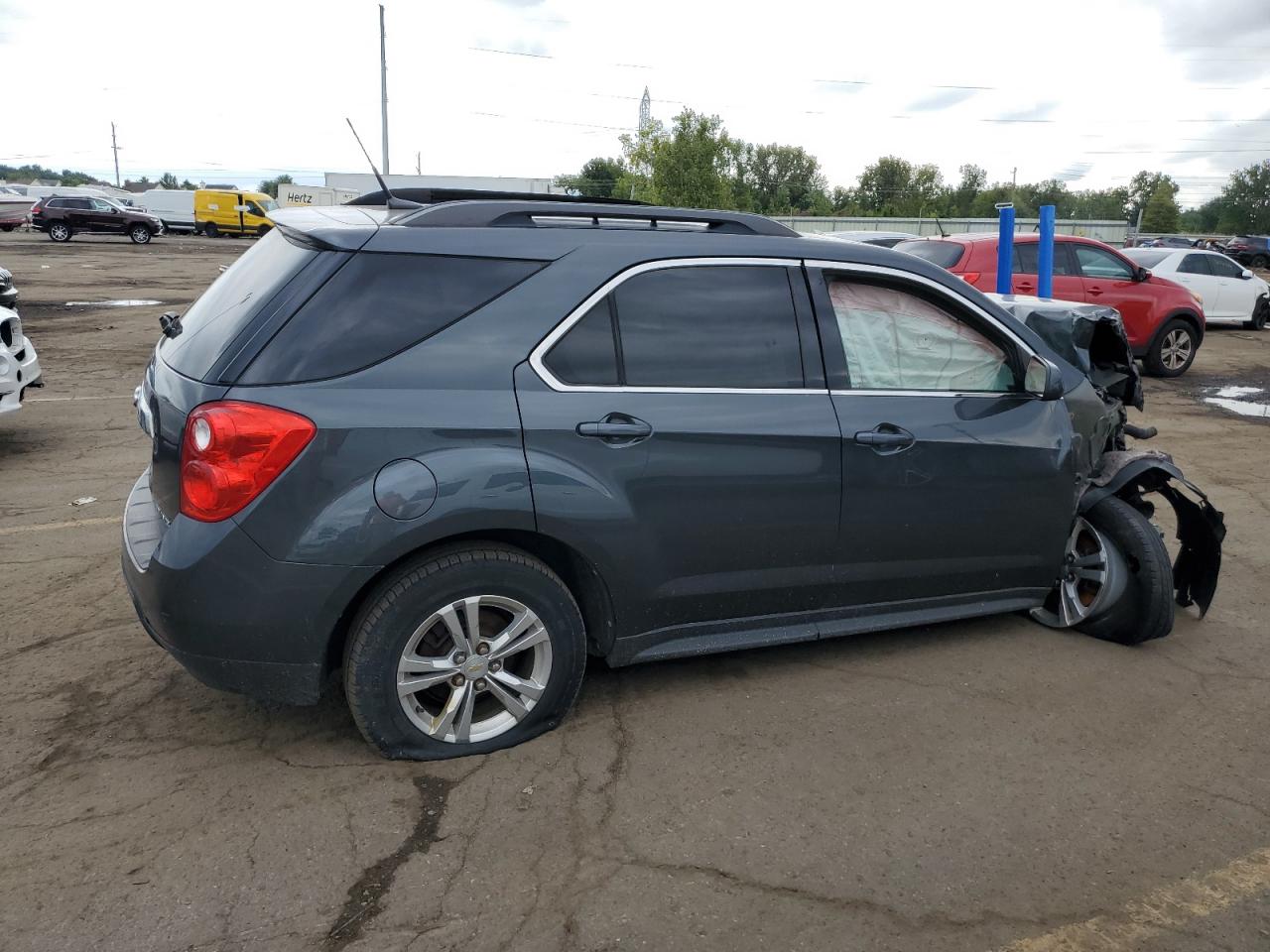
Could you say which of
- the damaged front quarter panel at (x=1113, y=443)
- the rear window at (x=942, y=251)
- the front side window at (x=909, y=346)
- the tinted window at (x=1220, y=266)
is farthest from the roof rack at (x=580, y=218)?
the tinted window at (x=1220, y=266)

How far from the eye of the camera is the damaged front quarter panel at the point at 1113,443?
4.63 meters

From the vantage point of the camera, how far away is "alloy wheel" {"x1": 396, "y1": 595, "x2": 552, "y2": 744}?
337 cm

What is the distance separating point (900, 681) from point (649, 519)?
4.43 ft

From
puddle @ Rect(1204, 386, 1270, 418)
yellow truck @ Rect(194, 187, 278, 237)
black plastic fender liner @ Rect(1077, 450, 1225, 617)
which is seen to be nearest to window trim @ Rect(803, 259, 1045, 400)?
black plastic fender liner @ Rect(1077, 450, 1225, 617)

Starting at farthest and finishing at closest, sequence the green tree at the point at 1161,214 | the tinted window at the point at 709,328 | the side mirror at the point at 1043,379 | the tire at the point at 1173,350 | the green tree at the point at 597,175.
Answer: the green tree at the point at 1161,214
the green tree at the point at 597,175
the tire at the point at 1173,350
the side mirror at the point at 1043,379
the tinted window at the point at 709,328

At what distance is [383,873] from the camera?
115 inches

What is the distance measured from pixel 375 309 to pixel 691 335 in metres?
1.09

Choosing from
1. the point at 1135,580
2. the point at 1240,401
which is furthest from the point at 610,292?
the point at 1240,401

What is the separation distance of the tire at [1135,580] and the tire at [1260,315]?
57.5ft

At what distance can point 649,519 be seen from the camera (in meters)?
3.60

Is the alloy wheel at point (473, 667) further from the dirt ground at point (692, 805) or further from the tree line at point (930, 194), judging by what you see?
the tree line at point (930, 194)

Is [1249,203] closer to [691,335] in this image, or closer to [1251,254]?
[1251,254]

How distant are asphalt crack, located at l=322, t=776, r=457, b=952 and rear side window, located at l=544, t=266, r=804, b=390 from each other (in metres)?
1.38

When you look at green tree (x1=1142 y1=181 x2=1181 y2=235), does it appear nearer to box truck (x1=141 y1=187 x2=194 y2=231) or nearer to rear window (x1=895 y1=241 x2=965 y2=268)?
box truck (x1=141 y1=187 x2=194 y2=231)
